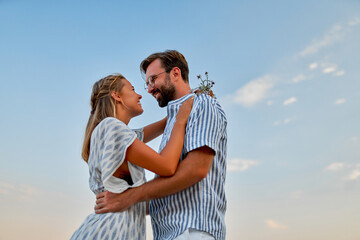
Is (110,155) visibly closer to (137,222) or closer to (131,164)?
(131,164)

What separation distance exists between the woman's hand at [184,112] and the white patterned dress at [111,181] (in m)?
0.39

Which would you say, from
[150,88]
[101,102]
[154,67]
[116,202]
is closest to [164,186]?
[116,202]

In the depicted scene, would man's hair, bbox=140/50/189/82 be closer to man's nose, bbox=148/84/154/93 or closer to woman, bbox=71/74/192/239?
man's nose, bbox=148/84/154/93

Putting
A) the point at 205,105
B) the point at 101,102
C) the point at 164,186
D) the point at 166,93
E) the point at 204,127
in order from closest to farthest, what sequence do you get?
1. the point at 164,186
2. the point at 204,127
3. the point at 205,105
4. the point at 101,102
5. the point at 166,93

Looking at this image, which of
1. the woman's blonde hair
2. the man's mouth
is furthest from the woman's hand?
the man's mouth

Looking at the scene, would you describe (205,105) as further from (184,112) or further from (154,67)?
(154,67)

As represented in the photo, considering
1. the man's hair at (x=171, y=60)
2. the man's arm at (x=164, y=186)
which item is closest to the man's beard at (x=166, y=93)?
the man's hair at (x=171, y=60)

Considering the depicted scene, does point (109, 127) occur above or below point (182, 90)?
below

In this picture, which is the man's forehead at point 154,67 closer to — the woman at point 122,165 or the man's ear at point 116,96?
the man's ear at point 116,96

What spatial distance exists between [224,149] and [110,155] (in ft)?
3.04

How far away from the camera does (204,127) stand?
8.82 ft

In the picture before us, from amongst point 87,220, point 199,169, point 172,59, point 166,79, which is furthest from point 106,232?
point 172,59

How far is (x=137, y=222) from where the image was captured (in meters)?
2.68

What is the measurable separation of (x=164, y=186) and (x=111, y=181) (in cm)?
40
